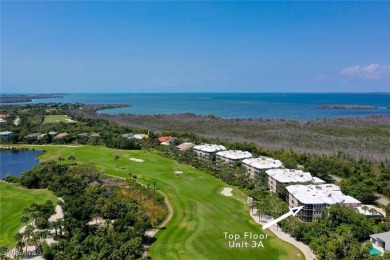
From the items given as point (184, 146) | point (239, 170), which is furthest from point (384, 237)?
point (184, 146)

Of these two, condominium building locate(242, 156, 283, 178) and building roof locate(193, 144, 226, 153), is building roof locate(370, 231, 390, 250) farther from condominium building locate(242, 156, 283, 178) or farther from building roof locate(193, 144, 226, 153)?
building roof locate(193, 144, 226, 153)

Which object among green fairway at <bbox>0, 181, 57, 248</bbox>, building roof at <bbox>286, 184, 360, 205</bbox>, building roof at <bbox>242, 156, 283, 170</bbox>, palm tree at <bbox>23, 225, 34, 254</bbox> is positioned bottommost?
green fairway at <bbox>0, 181, 57, 248</bbox>

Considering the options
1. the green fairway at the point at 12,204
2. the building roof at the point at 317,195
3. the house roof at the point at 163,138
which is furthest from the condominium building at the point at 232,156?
the green fairway at the point at 12,204

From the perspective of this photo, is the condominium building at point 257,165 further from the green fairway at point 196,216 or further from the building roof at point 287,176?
the green fairway at point 196,216

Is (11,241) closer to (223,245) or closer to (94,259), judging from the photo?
(94,259)

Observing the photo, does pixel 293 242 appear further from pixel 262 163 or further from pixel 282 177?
pixel 262 163

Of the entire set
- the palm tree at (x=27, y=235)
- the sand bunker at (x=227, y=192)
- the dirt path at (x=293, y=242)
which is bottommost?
the dirt path at (x=293, y=242)

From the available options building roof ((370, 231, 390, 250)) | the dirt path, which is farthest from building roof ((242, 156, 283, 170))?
building roof ((370, 231, 390, 250))
